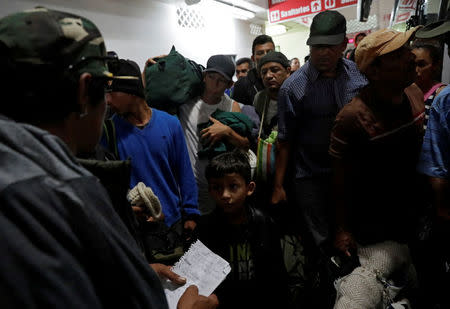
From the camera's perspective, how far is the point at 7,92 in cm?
60

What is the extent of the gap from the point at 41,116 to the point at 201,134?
61.4 inches

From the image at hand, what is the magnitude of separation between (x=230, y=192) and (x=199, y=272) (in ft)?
1.94

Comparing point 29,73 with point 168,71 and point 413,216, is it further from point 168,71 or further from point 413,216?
point 413,216

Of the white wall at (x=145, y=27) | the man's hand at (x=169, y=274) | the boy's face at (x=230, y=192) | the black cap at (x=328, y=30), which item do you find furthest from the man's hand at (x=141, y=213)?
the white wall at (x=145, y=27)

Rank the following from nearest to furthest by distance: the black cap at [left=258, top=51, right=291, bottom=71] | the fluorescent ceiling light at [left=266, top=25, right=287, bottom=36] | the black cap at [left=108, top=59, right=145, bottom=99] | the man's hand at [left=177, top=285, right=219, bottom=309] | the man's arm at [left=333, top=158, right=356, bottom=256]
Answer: the man's hand at [left=177, top=285, right=219, bottom=309] < the man's arm at [left=333, top=158, right=356, bottom=256] < the black cap at [left=108, top=59, right=145, bottom=99] < the black cap at [left=258, top=51, right=291, bottom=71] < the fluorescent ceiling light at [left=266, top=25, right=287, bottom=36]

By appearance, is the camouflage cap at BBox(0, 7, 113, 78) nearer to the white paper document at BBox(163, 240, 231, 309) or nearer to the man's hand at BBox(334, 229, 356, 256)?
the white paper document at BBox(163, 240, 231, 309)

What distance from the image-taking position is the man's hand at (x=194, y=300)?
1.15 meters

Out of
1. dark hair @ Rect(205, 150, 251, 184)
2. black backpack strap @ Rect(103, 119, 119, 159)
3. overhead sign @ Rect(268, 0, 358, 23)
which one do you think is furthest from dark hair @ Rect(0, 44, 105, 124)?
overhead sign @ Rect(268, 0, 358, 23)

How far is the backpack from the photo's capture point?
208 centimetres

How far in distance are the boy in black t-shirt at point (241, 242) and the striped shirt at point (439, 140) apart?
95 cm

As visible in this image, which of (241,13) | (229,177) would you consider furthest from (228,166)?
(241,13)

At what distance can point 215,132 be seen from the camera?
2.09 metres

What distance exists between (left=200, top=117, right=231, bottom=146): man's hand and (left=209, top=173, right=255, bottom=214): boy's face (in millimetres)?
324

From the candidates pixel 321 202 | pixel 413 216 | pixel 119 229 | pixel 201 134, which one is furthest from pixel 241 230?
pixel 119 229
